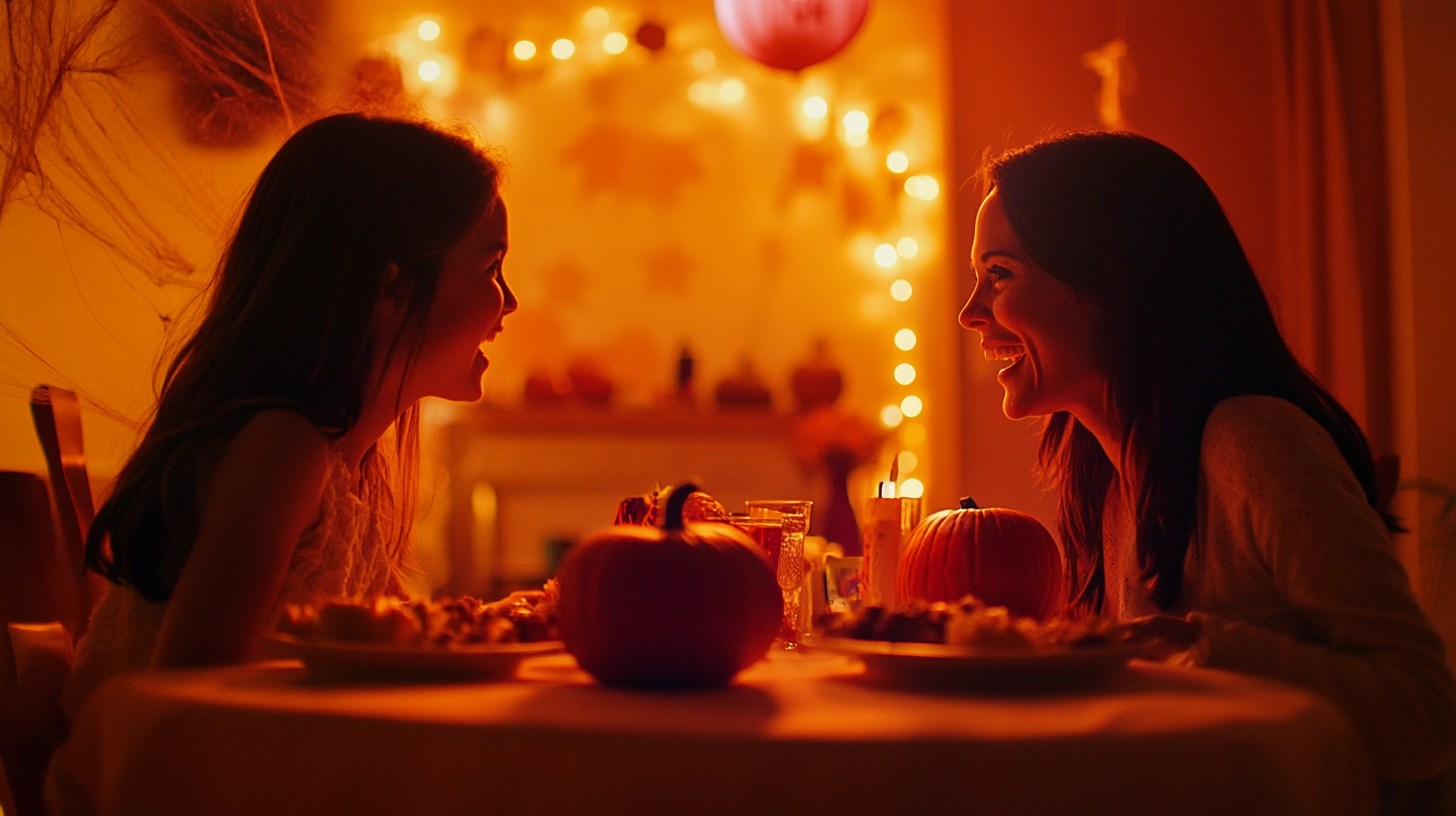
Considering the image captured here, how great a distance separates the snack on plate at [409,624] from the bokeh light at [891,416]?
11.5 ft

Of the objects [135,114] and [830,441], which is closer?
[135,114]

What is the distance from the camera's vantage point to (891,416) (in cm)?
442

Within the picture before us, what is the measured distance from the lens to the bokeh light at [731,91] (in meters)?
4.63

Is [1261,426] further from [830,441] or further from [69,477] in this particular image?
[830,441]

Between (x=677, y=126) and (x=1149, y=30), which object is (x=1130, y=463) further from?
(x=677, y=126)

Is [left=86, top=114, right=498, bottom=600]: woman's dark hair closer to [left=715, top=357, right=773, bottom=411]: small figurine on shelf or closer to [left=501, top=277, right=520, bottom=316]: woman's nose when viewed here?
[left=501, top=277, right=520, bottom=316]: woman's nose

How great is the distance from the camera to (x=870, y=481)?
14.7ft

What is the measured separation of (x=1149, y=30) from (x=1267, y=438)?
3158mm

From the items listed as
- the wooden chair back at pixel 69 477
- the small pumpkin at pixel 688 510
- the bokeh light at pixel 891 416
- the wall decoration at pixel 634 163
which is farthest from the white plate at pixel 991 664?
the wall decoration at pixel 634 163

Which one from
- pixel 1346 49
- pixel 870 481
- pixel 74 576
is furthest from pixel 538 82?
pixel 74 576

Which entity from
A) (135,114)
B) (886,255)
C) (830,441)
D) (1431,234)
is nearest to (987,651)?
(135,114)

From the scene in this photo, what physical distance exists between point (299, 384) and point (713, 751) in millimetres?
771

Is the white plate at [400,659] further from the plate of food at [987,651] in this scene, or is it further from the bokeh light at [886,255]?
the bokeh light at [886,255]

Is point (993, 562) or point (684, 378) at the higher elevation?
point (684, 378)
